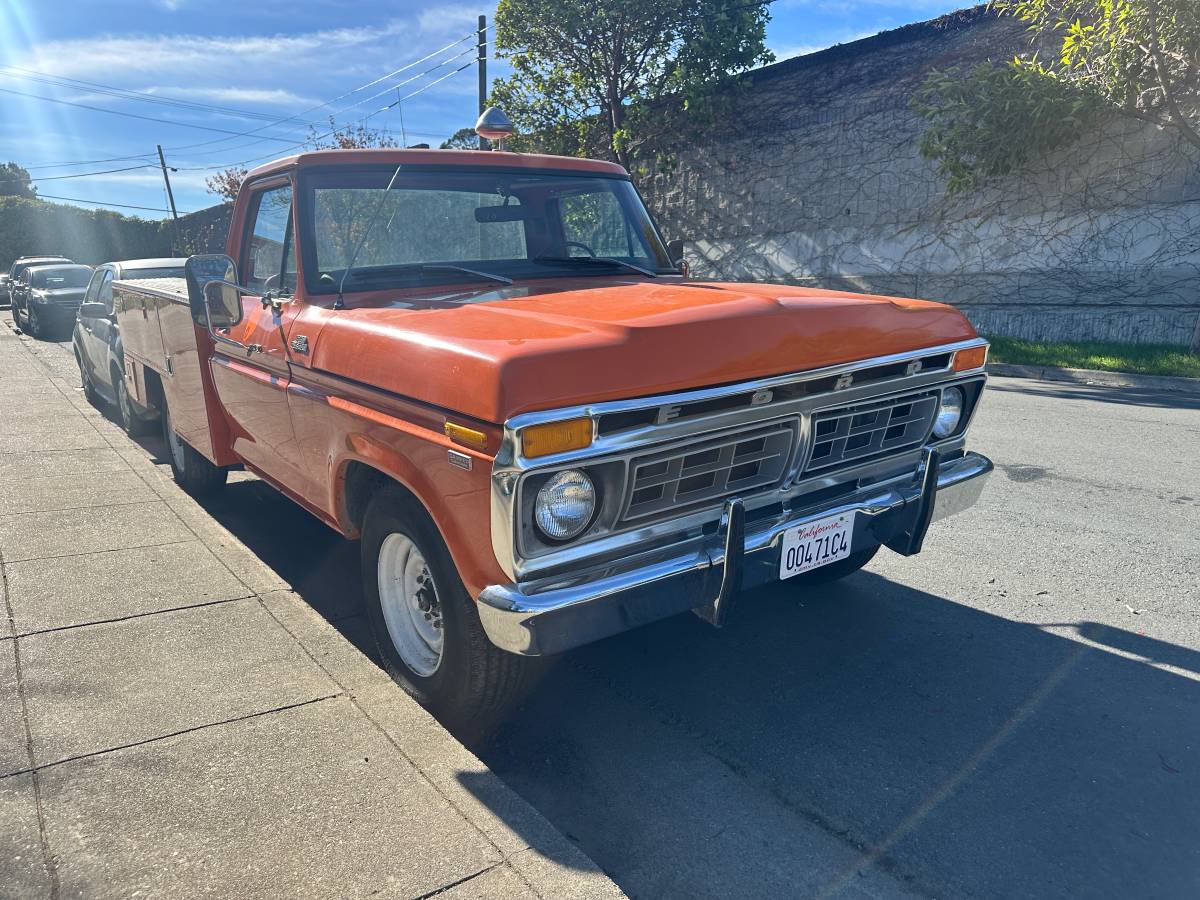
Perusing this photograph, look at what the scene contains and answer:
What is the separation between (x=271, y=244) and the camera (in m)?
4.15

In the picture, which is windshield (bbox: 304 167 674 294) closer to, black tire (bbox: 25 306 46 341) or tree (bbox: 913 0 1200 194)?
tree (bbox: 913 0 1200 194)

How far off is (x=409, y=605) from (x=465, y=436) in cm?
104

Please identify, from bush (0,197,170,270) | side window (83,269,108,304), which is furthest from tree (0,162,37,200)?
side window (83,269,108,304)

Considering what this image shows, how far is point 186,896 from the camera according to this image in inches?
82.0

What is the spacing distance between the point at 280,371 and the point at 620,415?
1959 millimetres

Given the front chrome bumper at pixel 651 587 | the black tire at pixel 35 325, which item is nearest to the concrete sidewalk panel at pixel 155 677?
the front chrome bumper at pixel 651 587

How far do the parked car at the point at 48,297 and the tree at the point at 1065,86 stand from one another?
16.1 m

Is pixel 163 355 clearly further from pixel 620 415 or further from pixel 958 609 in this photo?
pixel 958 609

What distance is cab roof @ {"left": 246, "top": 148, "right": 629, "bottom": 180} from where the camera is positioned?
371cm

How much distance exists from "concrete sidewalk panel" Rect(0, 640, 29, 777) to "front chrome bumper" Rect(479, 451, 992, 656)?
4.91ft

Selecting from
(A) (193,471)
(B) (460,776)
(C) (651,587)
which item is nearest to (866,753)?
(C) (651,587)

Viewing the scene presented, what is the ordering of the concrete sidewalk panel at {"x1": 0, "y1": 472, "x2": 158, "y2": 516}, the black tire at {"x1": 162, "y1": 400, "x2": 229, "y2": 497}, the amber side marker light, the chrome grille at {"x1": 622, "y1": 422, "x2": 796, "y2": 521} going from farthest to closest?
the black tire at {"x1": 162, "y1": 400, "x2": 229, "y2": 497}
the concrete sidewalk panel at {"x1": 0, "y1": 472, "x2": 158, "y2": 516}
the chrome grille at {"x1": 622, "y1": 422, "x2": 796, "y2": 521}
the amber side marker light

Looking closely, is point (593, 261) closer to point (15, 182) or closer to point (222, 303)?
point (222, 303)

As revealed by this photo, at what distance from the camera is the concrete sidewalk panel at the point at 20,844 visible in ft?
6.96
